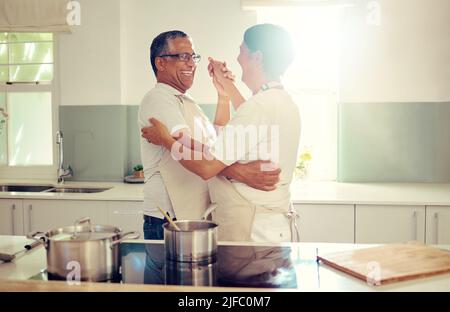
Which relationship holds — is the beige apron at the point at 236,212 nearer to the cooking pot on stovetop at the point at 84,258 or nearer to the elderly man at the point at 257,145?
the elderly man at the point at 257,145

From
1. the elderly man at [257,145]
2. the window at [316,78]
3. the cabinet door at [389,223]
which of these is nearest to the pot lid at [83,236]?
the elderly man at [257,145]

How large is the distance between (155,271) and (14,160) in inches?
107

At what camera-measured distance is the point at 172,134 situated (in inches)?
80.2

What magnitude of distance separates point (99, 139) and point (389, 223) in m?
2.01

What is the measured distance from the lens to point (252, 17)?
3.46 m

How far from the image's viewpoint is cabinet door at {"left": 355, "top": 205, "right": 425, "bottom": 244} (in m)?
2.85

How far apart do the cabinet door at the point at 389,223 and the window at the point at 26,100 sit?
88.1 inches

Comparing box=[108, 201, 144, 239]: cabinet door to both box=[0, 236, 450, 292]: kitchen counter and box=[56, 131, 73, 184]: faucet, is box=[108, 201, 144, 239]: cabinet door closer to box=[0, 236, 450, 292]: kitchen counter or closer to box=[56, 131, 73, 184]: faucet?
box=[56, 131, 73, 184]: faucet

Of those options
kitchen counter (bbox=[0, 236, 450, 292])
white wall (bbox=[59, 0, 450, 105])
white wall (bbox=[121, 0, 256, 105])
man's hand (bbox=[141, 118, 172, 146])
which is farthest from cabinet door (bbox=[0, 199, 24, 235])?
kitchen counter (bbox=[0, 236, 450, 292])

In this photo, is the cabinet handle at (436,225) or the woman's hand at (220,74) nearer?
the woman's hand at (220,74)

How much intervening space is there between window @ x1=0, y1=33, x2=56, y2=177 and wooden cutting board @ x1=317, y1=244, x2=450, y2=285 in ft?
8.99

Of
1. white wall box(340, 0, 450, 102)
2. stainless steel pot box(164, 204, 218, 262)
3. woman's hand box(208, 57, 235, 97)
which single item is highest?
white wall box(340, 0, 450, 102)

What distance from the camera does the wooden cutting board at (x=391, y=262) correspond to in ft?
4.42
